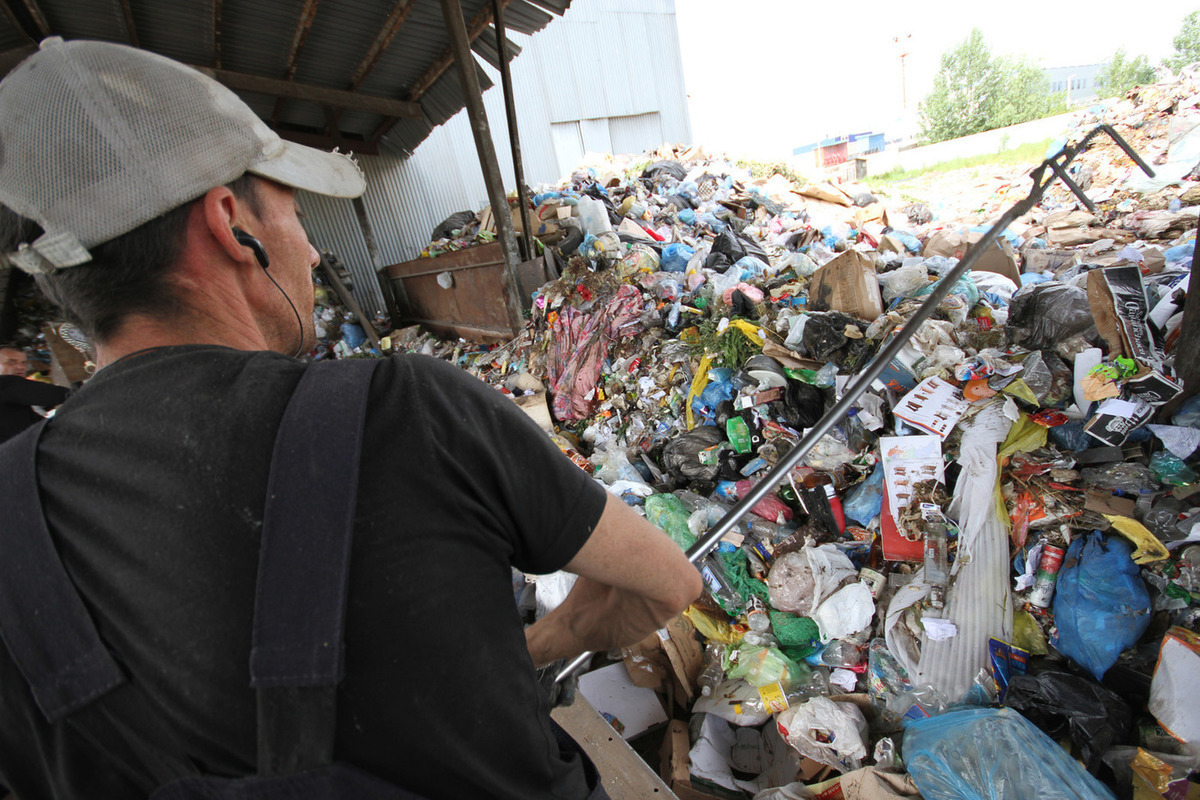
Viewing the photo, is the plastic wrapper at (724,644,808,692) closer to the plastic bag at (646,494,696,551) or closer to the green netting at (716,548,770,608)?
the green netting at (716,548,770,608)

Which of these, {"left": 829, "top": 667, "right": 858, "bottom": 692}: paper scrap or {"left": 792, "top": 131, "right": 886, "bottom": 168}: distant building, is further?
{"left": 792, "top": 131, "right": 886, "bottom": 168}: distant building

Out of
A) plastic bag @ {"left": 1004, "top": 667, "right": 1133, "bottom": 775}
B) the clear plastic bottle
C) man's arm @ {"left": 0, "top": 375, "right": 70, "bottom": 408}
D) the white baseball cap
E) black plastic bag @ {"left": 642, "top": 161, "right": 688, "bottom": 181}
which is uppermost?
black plastic bag @ {"left": 642, "top": 161, "right": 688, "bottom": 181}

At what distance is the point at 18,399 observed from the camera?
186cm

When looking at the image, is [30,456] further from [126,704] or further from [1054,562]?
[1054,562]

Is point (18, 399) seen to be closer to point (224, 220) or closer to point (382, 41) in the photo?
point (224, 220)

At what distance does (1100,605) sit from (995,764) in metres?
0.71

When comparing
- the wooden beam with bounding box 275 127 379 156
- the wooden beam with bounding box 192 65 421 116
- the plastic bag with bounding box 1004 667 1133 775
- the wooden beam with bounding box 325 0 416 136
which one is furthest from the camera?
the wooden beam with bounding box 275 127 379 156

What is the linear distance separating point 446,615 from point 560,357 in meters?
4.15

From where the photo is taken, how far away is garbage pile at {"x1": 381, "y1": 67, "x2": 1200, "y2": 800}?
1.72 metres

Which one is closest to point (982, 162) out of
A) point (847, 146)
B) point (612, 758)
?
point (612, 758)

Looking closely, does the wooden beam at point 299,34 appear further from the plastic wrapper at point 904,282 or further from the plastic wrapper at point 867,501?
the plastic wrapper at point 867,501

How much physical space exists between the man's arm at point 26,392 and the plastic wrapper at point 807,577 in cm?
298

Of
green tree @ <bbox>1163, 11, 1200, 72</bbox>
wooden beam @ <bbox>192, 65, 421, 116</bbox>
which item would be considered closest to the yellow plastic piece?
wooden beam @ <bbox>192, 65, 421, 116</bbox>

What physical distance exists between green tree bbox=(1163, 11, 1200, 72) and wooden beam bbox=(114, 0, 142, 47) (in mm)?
31644
